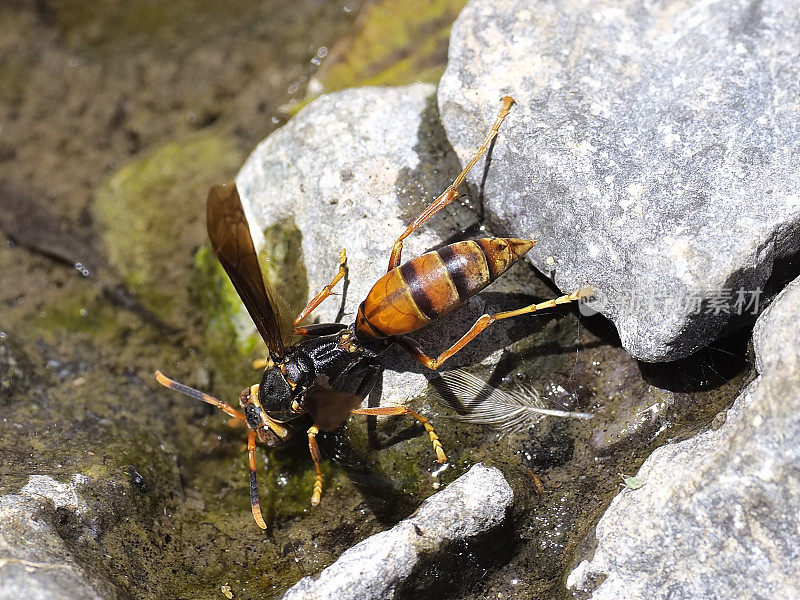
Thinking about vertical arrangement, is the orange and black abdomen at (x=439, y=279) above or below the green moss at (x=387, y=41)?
below

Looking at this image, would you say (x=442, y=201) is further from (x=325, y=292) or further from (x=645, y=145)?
(x=645, y=145)

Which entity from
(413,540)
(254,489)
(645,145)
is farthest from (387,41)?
(413,540)

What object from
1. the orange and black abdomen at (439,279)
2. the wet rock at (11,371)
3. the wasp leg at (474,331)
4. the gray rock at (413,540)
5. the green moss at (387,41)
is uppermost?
the green moss at (387,41)

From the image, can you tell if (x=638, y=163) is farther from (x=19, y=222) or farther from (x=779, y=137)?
(x=19, y=222)

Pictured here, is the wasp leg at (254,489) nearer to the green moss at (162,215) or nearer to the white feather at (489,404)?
the white feather at (489,404)

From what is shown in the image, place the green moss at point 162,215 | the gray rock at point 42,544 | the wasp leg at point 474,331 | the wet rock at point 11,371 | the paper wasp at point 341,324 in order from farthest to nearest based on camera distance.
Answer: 1. the green moss at point 162,215
2. the wet rock at point 11,371
3. the wasp leg at point 474,331
4. the paper wasp at point 341,324
5. the gray rock at point 42,544

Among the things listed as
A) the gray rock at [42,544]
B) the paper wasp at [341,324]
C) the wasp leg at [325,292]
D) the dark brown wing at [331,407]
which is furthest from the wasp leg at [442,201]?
the gray rock at [42,544]

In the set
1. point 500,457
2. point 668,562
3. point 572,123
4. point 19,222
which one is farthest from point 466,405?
point 19,222
